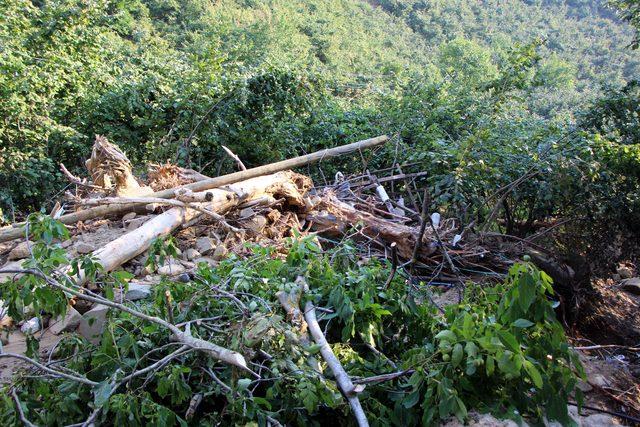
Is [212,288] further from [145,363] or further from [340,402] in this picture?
[340,402]

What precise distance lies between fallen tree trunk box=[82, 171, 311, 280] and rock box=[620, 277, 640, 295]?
10.3 ft

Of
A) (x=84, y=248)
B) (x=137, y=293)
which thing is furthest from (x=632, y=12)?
(x=84, y=248)

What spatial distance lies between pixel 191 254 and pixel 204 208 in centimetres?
39

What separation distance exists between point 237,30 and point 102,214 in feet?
47.1

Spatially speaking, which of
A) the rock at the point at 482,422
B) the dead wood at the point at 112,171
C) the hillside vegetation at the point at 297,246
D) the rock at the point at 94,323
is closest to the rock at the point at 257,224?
the hillside vegetation at the point at 297,246

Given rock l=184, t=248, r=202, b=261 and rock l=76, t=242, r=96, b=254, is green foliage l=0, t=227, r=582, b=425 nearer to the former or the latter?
rock l=184, t=248, r=202, b=261

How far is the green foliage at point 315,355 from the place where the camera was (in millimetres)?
1749

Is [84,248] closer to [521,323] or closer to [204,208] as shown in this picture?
[204,208]

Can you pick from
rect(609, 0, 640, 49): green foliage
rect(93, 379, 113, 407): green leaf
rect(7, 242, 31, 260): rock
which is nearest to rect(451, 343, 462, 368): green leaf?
rect(93, 379, 113, 407): green leaf

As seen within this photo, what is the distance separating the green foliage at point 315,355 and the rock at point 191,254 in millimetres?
1132

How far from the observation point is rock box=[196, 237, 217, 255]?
3.86 metres

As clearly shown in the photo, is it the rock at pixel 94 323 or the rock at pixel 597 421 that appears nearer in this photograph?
the rock at pixel 597 421

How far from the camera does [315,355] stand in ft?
7.03

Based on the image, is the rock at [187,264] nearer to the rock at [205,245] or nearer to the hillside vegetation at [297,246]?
the hillside vegetation at [297,246]
